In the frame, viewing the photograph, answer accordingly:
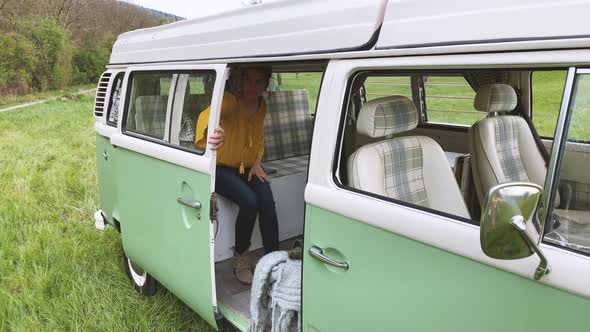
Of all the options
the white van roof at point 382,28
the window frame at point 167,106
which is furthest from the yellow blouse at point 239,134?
the white van roof at point 382,28

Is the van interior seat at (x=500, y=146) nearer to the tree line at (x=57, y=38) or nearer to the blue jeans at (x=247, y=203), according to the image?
the blue jeans at (x=247, y=203)

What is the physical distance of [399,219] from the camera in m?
1.69

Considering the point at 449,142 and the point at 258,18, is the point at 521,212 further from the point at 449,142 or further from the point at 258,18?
the point at 449,142

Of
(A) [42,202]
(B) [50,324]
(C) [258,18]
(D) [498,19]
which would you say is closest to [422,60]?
(D) [498,19]

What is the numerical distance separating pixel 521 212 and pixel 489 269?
15.6 inches

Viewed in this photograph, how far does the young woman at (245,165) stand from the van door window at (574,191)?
1883 millimetres

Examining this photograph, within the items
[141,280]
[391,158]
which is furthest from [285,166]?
[391,158]

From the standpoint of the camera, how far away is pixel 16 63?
22.1m

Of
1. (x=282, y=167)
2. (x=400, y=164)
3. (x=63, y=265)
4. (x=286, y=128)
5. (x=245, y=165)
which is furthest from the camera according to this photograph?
(x=286, y=128)

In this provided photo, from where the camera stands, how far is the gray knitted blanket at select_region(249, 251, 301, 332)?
2283 millimetres

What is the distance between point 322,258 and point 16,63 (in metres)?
24.5

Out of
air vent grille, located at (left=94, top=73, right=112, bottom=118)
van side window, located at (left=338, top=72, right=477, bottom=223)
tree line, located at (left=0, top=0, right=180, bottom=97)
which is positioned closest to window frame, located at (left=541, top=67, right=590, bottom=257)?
van side window, located at (left=338, top=72, right=477, bottom=223)

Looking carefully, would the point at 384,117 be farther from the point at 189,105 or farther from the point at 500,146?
the point at 189,105

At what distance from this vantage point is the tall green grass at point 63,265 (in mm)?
3502
